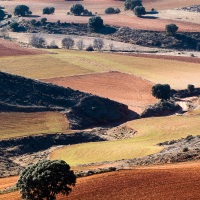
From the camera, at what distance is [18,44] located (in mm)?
163125

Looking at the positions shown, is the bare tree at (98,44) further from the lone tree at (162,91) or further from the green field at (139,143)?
the green field at (139,143)

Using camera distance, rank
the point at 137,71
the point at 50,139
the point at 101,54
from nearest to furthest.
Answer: the point at 50,139, the point at 137,71, the point at 101,54

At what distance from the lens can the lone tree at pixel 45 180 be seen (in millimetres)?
42281

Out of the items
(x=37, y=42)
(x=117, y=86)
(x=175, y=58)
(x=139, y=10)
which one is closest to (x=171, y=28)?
(x=139, y=10)

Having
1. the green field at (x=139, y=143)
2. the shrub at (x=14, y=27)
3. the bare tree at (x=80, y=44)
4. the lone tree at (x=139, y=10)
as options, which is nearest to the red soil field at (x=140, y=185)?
the green field at (x=139, y=143)

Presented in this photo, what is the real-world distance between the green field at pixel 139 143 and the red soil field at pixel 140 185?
21.4m

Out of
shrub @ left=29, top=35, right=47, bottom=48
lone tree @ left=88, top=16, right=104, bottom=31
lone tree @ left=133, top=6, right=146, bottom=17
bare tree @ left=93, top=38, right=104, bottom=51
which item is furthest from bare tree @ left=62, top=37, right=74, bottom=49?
lone tree @ left=133, top=6, right=146, bottom=17

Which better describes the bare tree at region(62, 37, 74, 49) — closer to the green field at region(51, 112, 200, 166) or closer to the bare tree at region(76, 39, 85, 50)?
the bare tree at region(76, 39, 85, 50)

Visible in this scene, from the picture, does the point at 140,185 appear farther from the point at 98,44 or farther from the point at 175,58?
the point at 98,44

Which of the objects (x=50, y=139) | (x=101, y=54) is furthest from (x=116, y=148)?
(x=101, y=54)

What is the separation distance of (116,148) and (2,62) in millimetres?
64152

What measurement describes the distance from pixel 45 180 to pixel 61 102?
62.1 metres

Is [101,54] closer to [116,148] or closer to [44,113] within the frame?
[44,113]

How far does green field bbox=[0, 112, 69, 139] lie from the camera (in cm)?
8812
